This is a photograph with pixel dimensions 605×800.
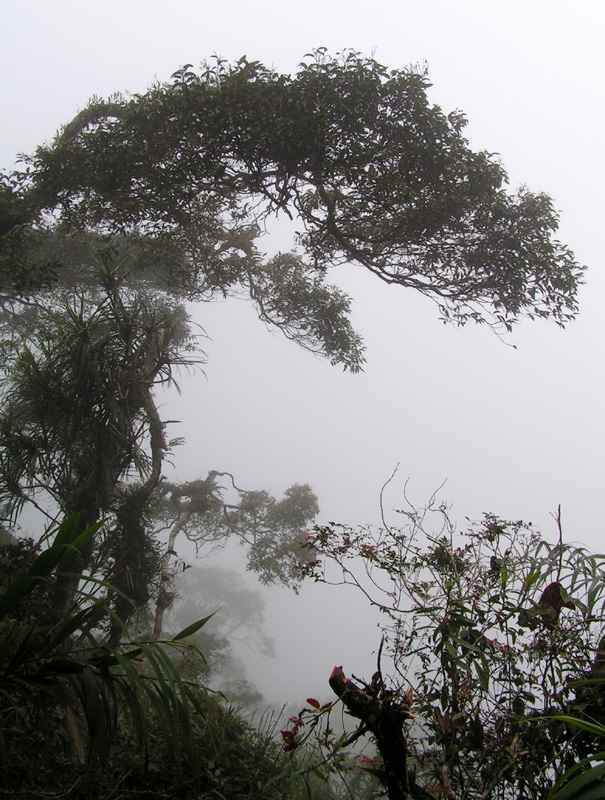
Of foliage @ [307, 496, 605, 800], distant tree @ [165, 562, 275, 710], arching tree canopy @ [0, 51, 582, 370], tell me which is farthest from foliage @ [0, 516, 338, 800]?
distant tree @ [165, 562, 275, 710]

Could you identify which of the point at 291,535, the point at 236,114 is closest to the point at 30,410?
the point at 236,114

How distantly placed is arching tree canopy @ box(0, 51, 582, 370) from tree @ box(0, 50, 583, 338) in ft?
0.04

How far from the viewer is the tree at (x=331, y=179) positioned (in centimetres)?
385

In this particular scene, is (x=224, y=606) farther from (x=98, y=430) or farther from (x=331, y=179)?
(x=331, y=179)

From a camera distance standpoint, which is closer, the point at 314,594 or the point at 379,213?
the point at 379,213

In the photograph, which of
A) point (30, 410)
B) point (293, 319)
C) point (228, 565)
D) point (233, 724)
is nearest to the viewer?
point (233, 724)

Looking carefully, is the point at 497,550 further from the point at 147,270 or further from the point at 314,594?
the point at 314,594

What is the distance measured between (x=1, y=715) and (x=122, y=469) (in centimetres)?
256

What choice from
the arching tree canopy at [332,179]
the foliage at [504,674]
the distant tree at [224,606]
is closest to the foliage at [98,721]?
the foliage at [504,674]

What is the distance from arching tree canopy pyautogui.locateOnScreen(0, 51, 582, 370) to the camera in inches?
152

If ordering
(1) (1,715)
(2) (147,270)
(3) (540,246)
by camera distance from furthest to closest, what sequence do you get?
(2) (147,270)
(3) (540,246)
(1) (1,715)

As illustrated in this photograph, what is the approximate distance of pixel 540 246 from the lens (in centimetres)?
419

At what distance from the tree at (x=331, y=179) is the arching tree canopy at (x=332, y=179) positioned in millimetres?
11

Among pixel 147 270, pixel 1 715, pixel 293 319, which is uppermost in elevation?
pixel 147 270
